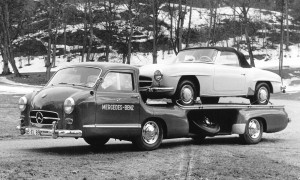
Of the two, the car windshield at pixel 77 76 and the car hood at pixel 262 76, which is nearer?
the car windshield at pixel 77 76

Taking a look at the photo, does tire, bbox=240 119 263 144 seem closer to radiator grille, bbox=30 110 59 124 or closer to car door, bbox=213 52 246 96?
car door, bbox=213 52 246 96

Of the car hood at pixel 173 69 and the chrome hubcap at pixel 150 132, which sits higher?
the car hood at pixel 173 69

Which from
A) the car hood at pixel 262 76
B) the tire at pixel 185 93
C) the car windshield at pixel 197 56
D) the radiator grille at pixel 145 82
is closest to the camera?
the radiator grille at pixel 145 82

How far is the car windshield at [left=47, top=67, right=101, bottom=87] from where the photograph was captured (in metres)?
10.8

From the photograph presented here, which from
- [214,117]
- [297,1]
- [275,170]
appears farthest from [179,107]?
[297,1]

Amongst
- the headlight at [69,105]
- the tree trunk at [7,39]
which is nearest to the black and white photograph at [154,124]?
the headlight at [69,105]

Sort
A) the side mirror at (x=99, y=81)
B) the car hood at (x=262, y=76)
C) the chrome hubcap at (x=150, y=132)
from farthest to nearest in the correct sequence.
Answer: the car hood at (x=262, y=76) < the chrome hubcap at (x=150, y=132) < the side mirror at (x=99, y=81)

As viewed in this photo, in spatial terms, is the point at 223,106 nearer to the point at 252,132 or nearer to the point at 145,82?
the point at 252,132

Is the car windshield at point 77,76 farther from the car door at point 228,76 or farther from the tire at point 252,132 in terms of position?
the tire at point 252,132

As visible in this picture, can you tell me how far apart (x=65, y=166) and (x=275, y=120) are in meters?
7.28

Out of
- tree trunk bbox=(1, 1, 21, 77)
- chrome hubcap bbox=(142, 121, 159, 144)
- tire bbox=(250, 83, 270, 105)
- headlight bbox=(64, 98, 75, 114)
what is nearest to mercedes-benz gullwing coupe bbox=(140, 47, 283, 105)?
tire bbox=(250, 83, 270, 105)

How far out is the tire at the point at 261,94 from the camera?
1402 centimetres

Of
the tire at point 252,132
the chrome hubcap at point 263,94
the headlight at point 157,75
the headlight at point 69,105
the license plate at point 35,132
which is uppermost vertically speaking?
the headlight at point 157,75

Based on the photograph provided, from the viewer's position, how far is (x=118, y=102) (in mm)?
10789
